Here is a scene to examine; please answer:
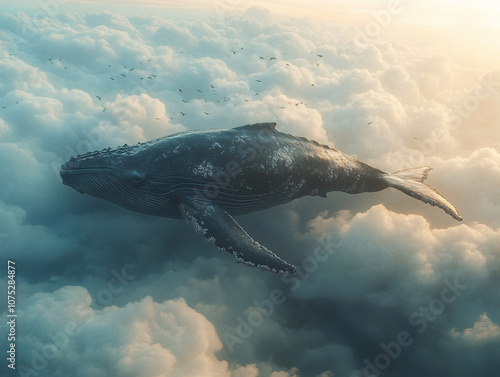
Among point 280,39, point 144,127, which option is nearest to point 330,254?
point 144,127

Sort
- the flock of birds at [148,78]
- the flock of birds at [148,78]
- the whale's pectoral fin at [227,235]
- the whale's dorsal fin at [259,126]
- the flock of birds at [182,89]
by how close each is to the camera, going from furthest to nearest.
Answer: the flock of birds at [182,89] < the flock of birds at [148,78] < the flock of birds at [148,78] < the whale's dorsal fin at [259,126] < the whale's pectoral fin at [227,235]

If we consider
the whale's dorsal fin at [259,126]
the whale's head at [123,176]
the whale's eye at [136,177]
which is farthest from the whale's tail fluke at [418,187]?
the whale's eye at [136,177]

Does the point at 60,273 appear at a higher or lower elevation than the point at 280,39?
lower

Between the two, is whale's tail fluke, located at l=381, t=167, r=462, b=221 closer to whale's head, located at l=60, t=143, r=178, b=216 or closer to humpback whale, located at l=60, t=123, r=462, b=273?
humpback whale, located at l=60, t=123, r=462, b=273

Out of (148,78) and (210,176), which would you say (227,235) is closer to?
(210,176)

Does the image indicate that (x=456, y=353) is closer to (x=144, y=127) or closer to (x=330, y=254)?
(x=330, y=254)

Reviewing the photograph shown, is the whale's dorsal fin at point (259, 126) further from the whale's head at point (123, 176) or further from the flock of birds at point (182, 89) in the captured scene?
the flock of birds at point (182, 89)
